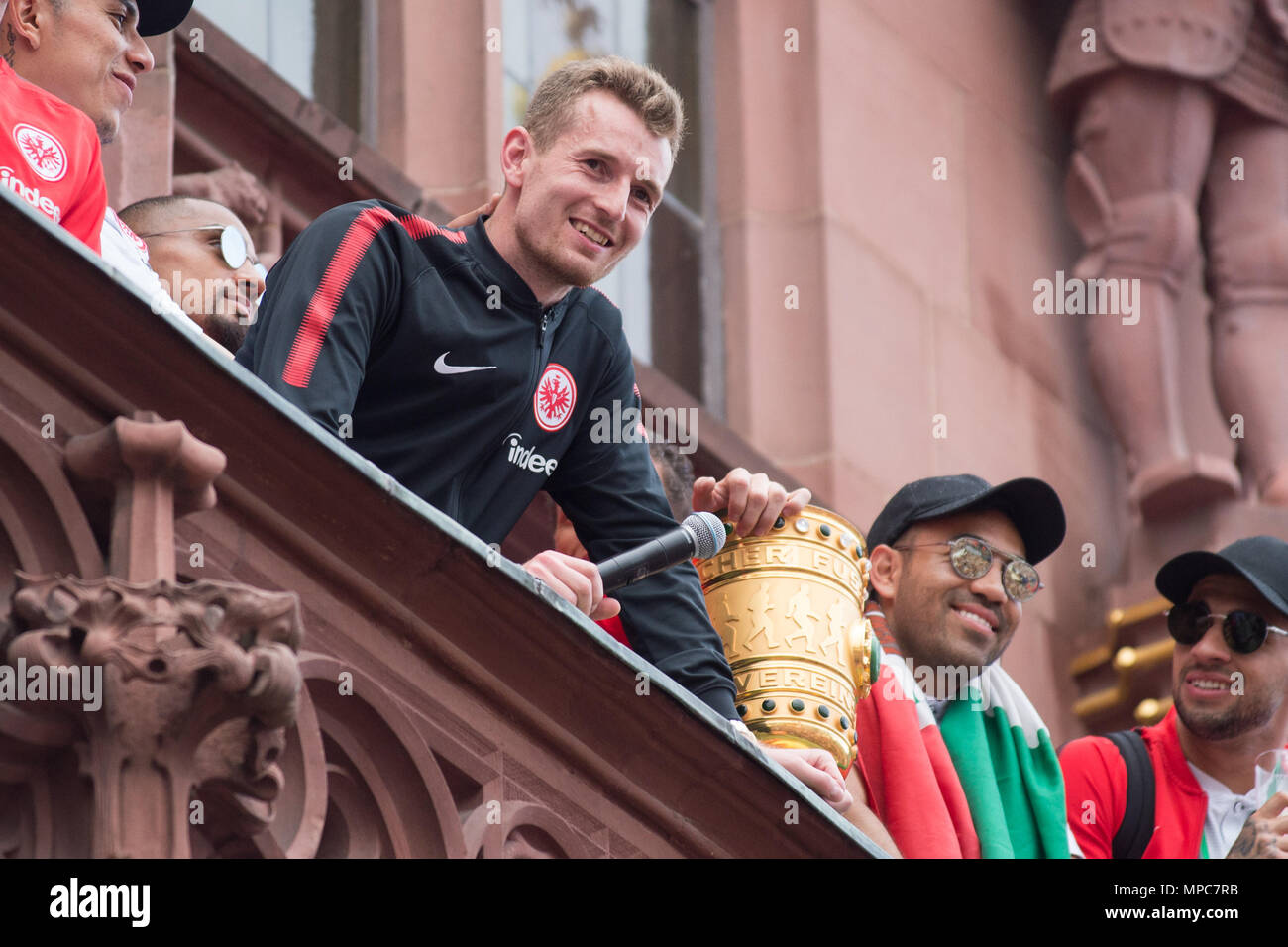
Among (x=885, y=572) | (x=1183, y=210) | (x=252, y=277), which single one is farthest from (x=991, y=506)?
(x=1183, y=210)

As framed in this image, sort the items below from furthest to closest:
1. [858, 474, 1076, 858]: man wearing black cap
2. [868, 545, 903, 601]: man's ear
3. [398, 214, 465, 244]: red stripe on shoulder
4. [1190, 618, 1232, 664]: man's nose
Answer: [1190, 618, 1232, 664]: man's nose
[868, 545, 903, 601]: man's ear
[858, 474, 1076, 858]: man wearing black cap
[398, 214, 465, 244]: red stripe on shoulder

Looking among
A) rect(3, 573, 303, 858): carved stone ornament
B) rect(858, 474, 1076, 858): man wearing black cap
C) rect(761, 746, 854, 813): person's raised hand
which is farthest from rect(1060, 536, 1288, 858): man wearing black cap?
rect(3, 573, 303, 858): carved stone ornament

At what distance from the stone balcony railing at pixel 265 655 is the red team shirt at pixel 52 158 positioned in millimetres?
1139

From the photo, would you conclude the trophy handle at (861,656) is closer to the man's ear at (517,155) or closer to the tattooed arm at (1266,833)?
the tattooed arm at (1266,833)

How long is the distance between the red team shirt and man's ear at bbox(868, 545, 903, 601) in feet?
7.79

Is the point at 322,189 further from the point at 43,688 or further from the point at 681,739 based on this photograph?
the point at 43,688

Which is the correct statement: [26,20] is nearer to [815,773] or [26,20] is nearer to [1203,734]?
[815,773]

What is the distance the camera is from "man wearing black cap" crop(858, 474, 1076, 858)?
21.0 ft

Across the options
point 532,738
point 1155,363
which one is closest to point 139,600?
point 532,738

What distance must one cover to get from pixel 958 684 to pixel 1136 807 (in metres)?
0.55

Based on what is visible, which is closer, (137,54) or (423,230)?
(423,230)

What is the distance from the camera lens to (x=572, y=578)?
504cm

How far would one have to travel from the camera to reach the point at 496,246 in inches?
227

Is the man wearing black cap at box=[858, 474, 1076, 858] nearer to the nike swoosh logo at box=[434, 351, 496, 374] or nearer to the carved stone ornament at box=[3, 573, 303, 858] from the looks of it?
the nike swoosh logo at box=[434, 351, 496, 374]
